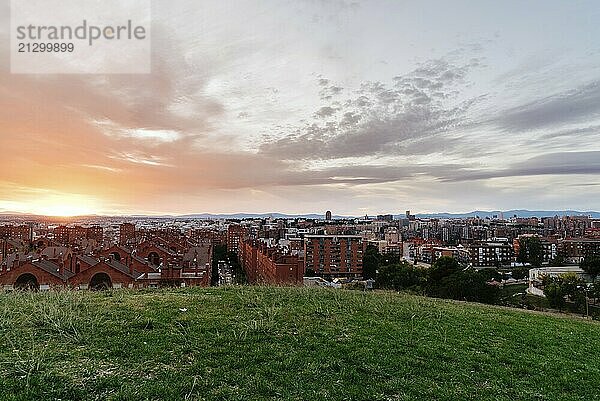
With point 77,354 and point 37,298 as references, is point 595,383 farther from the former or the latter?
point 37,298

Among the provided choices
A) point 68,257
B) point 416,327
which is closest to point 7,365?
point 416,327

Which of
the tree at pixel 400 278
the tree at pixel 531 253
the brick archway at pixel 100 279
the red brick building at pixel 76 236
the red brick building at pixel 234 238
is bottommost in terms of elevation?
the tree at pixel 531 253

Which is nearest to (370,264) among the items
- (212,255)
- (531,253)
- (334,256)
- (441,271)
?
(334,256)

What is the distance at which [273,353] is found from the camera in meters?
5.54

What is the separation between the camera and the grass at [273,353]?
14.8 ft

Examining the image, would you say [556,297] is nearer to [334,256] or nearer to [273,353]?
[334,256]

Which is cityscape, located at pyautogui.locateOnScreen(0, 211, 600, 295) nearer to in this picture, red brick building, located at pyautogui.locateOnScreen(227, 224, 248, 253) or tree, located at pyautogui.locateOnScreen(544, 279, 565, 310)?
red brick building, located at pyautogui.locateOnScreen(227, 224, 248, 253)

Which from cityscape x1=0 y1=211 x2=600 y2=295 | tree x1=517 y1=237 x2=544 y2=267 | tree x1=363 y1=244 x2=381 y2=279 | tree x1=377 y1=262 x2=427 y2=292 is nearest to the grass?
cityscape x1=0 y1=211 x2=600 y2=295

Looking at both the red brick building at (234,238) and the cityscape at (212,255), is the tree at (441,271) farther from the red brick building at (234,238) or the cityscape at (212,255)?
the red brick building at (234,238)

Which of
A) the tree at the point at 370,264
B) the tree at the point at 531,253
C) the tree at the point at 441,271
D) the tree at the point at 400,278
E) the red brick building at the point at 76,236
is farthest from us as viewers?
the tree at the point at 531,253

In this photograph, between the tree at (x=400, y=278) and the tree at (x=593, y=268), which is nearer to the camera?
the tree at (x=400, y=278)

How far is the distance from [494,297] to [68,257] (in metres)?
23.9

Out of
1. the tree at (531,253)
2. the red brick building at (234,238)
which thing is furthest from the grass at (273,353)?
the tree at (531,253)

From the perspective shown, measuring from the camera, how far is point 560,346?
7.13m
